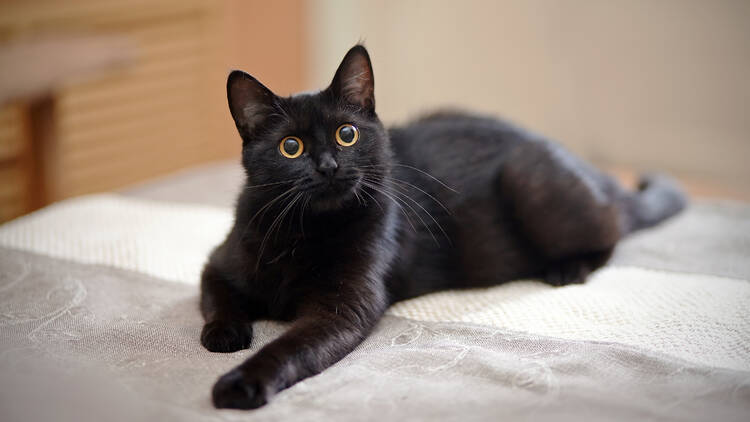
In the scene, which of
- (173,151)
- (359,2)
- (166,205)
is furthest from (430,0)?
(166,205)

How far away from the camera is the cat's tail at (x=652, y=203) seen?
72.8 inches

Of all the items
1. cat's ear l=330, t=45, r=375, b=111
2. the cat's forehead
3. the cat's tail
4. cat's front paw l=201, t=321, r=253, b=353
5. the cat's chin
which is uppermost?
cat's ear l=330, t=45, r=375, b=111

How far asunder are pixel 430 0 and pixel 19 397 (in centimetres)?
331

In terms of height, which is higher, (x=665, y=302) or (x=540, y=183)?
(x=540, y=183)

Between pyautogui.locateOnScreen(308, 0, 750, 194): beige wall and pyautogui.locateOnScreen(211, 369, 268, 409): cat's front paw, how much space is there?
2241mm

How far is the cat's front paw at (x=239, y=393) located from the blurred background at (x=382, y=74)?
5.73 feet

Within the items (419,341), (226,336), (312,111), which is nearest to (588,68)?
(312,111)

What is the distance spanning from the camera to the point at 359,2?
404cm

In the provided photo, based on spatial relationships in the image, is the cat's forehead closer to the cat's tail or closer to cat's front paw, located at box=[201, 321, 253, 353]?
cat's front paw, located at box=[201, 321, 253, 353]

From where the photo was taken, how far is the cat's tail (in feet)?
6.07

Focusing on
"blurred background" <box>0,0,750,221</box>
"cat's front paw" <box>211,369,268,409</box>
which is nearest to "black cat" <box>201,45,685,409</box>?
"cat's front paw" <box>211,369,268,409</box>

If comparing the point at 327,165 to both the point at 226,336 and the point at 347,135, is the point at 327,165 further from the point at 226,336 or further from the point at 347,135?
the point at 226,336

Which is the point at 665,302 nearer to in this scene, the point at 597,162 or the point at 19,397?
the point at 19,397

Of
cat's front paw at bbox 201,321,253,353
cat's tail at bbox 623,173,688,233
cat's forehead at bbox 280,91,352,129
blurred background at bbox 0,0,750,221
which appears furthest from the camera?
blurred background at bbox 0,0,750,221
